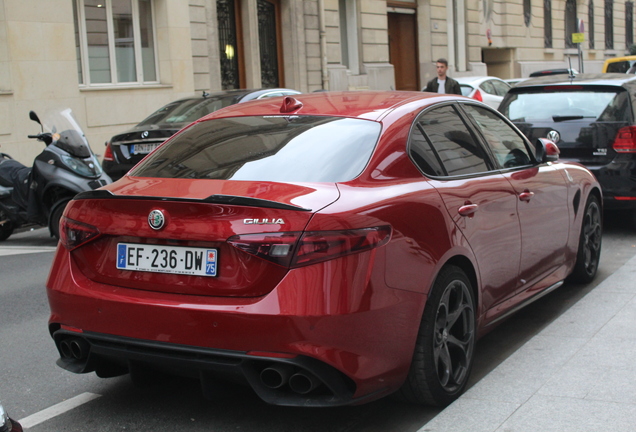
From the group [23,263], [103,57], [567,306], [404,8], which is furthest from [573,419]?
[404,8]

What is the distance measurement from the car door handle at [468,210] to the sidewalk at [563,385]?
2.79ft

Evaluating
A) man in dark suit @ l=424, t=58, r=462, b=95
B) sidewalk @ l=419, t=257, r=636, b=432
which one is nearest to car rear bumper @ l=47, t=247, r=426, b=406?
sidewalk @ l=419, t=257, r=636, b=432

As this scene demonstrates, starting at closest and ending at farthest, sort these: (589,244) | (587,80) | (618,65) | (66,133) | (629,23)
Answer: (589,244) → (587,80) → (66,133) → (618,65) → (629,23)

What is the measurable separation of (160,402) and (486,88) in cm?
1739

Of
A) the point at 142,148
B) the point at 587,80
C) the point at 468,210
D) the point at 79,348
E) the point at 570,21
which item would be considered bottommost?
the point at 79,348

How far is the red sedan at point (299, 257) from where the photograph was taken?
3.32 meters

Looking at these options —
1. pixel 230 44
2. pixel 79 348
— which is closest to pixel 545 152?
pixel 79 348

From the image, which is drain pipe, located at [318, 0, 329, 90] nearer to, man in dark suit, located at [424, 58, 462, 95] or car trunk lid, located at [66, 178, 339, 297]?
man in dark suit, located at [424, 58, 462, 95]

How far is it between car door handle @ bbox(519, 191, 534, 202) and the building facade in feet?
40.4

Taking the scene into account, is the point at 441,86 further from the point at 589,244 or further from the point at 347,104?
the point at 347,104

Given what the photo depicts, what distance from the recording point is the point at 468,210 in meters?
4.22

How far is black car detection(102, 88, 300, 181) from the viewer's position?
10805 mm

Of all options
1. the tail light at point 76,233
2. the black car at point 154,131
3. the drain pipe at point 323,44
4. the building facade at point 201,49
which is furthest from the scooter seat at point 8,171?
the drain pipe at point 323,44

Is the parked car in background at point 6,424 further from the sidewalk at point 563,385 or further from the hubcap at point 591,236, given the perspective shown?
the hubcap at point 591,236
